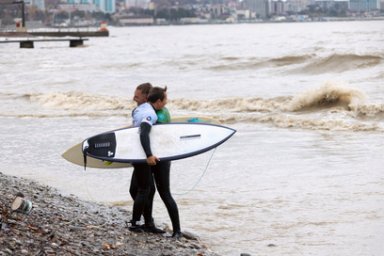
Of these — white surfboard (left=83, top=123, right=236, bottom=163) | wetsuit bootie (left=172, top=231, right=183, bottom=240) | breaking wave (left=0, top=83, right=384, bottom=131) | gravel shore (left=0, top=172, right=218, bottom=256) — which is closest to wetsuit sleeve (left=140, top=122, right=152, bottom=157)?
white surfboard (left=83, top=123, right=236, bottom=163)

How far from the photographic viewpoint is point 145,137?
6.91 metres

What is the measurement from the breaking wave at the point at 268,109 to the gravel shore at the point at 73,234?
10.6m

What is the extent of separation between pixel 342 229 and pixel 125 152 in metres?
2.45

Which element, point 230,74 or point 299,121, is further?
point 230,74

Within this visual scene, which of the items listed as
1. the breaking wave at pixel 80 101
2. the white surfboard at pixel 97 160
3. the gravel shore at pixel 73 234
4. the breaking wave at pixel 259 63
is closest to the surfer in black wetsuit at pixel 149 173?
the gravel shore at pixel 73 234

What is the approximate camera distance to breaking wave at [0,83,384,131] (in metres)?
19.4

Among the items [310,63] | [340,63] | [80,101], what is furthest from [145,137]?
[310,63]

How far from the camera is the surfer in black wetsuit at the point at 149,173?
693 cm

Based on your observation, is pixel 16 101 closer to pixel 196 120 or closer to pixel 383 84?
pixel 383 84

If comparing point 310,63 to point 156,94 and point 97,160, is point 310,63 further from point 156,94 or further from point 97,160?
point 156,94

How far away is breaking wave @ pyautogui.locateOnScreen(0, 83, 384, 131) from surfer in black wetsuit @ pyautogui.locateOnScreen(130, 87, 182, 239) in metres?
11.0

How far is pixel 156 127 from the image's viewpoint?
717 centimetres

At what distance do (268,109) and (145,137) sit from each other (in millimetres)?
16542

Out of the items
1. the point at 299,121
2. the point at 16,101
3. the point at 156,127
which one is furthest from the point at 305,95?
the point at 156,127
